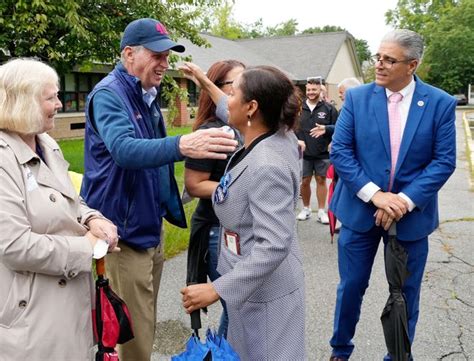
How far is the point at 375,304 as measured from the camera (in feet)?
14.7

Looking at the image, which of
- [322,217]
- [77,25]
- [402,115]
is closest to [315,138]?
[322,217]

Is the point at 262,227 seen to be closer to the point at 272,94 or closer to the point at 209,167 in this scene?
the point at 272,94

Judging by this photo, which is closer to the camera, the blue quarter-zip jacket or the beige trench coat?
the beige trench coat

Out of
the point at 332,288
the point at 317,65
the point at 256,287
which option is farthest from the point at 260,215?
the point at 317,65

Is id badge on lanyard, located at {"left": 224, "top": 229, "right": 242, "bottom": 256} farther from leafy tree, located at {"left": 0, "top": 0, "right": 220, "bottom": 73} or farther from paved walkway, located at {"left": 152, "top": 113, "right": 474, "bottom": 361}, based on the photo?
leafy tree, located at {"left": 0, "top": 0, "right": 220, "bottom": 73}

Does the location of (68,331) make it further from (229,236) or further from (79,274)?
(229,236)

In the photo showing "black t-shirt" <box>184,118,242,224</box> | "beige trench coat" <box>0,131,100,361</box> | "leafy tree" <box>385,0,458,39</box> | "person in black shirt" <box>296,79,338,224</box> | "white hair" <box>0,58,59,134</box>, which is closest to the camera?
"beige trench coat" <box>0,131,100,361</box>

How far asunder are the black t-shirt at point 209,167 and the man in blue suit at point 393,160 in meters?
0.86

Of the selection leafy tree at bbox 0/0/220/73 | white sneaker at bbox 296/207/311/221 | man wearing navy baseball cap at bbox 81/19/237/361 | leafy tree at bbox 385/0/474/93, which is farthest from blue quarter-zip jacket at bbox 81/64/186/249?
leafy tree at bbox 385/0/474/93

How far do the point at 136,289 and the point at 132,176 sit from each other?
0.62 metres

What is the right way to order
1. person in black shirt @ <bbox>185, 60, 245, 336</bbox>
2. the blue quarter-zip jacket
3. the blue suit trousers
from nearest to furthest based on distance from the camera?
the blue quarter-zip jacket
person in black shirt @ <bbox>185, 60, 245, 336</bbox>
the blue suit trousers

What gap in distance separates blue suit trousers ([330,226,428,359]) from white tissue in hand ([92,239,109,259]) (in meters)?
1.78

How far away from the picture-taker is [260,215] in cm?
194

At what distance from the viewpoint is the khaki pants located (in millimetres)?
2557
